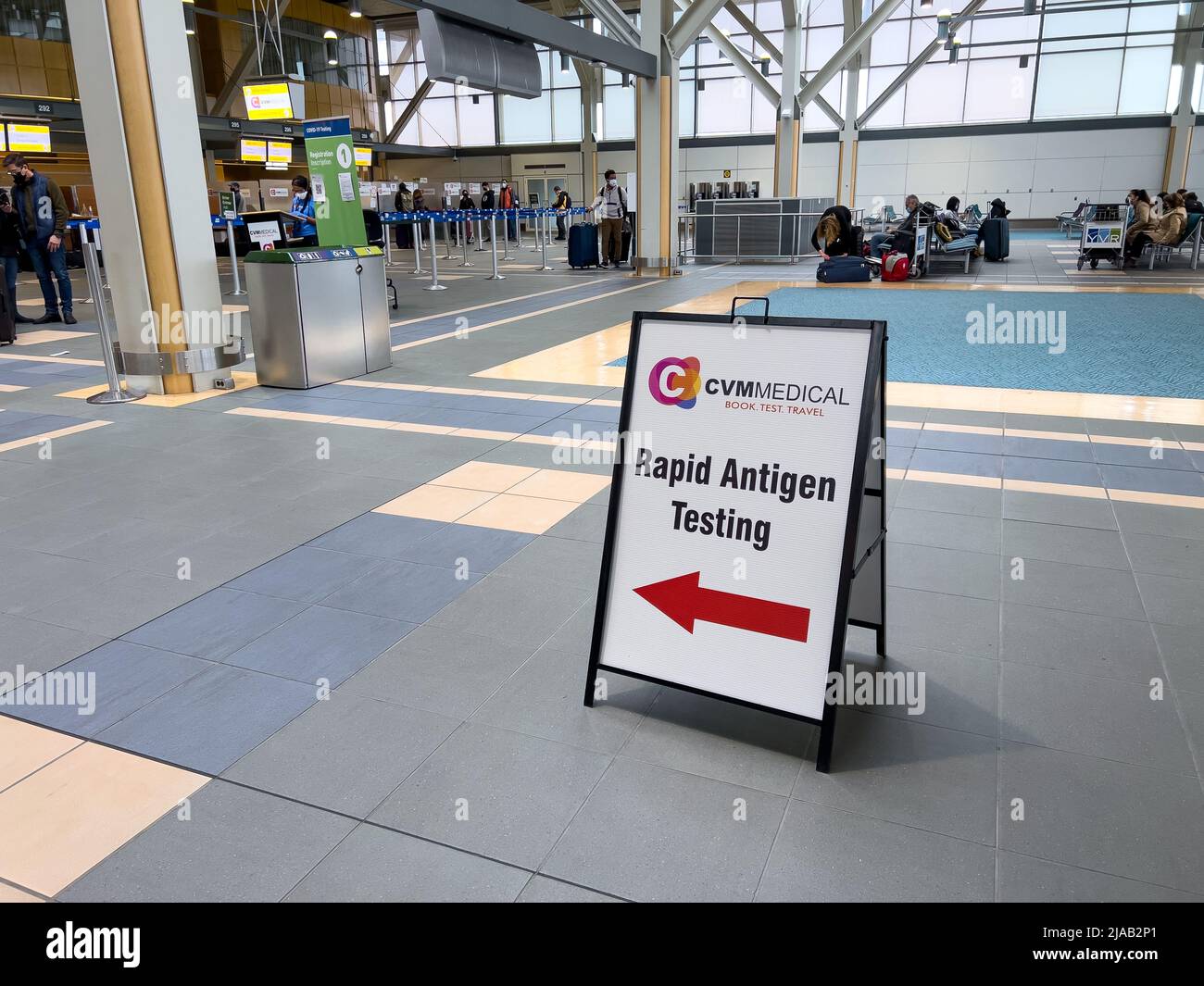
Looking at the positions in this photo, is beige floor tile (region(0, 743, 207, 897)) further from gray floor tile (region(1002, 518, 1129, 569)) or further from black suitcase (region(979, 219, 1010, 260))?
black suitcase (region(979, 219, 1010, 260))

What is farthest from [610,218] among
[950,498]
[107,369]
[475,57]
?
[950,498]

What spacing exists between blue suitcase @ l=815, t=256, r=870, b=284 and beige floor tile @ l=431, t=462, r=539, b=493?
419 inches

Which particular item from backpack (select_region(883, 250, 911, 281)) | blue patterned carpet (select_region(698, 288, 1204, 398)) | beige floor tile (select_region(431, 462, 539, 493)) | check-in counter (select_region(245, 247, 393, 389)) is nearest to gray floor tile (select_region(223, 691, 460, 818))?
beige floor tile (select_region(431, 462, 539, 493))

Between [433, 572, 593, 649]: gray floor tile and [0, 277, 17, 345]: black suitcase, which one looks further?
[0, 277, 17, 345]: black suitcase

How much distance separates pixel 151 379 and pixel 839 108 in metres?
29.0

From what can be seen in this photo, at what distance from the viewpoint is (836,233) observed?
1516 cm

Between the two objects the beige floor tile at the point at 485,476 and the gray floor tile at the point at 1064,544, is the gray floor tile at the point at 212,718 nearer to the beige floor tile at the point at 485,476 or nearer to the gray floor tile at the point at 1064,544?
the beige floor tile at the point at 485,476

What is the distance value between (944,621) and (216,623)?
2738mm

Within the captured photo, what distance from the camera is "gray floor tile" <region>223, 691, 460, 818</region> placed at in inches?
95.1

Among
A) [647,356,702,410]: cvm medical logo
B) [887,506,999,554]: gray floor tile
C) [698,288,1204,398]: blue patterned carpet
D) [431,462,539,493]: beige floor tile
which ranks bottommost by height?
[887,506,999,554]: gray floor tile

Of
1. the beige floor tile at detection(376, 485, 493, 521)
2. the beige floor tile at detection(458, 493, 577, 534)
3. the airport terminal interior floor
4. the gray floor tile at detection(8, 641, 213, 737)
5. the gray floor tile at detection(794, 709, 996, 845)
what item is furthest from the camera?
the beige floor tile at detection(376, 485, 493, 521)

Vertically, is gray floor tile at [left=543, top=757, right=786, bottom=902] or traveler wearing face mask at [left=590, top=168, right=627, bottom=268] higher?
traveler wearing face mask at [left=590, top=168, right=627, bottom=268]

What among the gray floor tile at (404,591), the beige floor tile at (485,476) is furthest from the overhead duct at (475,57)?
the gray floor tile at (404,591)

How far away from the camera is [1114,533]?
161 inches
